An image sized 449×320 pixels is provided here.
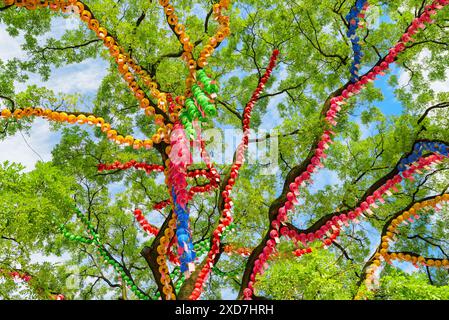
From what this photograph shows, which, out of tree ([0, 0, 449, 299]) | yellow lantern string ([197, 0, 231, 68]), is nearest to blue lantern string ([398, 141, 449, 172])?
tree ([0, 0, 449, 299])

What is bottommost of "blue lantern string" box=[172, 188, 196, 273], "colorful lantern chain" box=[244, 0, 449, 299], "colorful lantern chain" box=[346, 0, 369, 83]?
"blue lantern string" box=[172, 188, 196, 273]

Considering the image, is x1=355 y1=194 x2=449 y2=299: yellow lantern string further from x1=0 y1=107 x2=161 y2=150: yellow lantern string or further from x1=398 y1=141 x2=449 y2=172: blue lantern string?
x1=0 y1=107 x2=161 y2=150: yellow lantern string

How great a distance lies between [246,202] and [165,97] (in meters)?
3.70

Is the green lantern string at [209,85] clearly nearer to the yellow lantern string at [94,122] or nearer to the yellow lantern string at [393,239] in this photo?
the yellow lantern string at [94,122]

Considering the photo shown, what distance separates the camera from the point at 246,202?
31.5 ft

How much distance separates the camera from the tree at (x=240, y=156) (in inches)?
248

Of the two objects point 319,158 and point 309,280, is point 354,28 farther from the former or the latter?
point 309,280

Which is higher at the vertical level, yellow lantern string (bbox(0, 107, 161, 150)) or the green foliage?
yellow lantern string (bbox(0, 107, 161, 150))

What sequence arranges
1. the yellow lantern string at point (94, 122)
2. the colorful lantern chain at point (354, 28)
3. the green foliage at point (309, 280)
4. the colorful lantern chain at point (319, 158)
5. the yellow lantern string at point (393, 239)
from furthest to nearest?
the colorful lantern chain at point (354, 28) → the yellow lantern string at point (393, 239) → the yellow lantern string at point (94, 122) → the colorful lantern chain at point (319, 158) → the green foliage at point (309, 280)

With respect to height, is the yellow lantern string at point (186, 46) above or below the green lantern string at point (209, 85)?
above

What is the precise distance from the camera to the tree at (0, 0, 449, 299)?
629cm

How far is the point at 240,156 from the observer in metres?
7.55

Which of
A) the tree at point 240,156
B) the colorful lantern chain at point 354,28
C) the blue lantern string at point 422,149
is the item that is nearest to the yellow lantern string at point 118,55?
the tree at point 240,156
